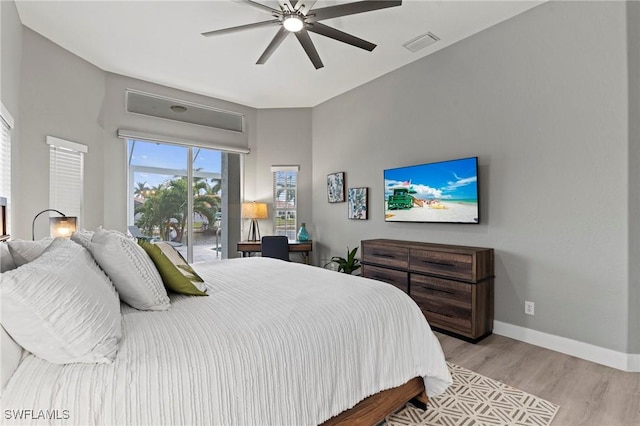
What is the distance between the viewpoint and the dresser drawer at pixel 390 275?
3275 millimetres

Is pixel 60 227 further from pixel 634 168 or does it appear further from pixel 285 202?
pixel 634 168

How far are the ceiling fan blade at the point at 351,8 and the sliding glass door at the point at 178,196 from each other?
10.3 feet

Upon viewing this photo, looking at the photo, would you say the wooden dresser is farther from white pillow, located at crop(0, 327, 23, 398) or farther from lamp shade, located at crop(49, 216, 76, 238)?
lamp shade, located at crop(49, 216, 76, 238)

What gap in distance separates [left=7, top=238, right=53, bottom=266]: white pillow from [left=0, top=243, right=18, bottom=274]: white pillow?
3cm

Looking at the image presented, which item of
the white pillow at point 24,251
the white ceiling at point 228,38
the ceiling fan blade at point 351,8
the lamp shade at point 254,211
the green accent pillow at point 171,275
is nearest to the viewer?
the white pillow at point 24,251

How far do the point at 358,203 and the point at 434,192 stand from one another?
1.27 m

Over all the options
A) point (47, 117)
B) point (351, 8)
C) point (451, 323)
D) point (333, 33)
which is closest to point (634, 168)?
point (451, 323)

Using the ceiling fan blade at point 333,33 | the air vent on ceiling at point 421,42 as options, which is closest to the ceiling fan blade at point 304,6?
the ceiling fan blade at point 333,33

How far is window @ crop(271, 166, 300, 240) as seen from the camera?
536 cm

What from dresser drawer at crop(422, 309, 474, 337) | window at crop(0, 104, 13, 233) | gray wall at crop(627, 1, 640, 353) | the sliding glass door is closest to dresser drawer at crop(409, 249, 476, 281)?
dresser drawer at crop(422, 309, 474, 337)

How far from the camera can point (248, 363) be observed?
42.9 inches

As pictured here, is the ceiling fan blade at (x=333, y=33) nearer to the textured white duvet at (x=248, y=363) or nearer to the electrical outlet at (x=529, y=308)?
the textured white duvet at (x=248, y=363)

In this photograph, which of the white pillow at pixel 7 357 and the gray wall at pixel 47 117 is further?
the gray wall at pixel 47 117

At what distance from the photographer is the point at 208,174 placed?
4980mm
